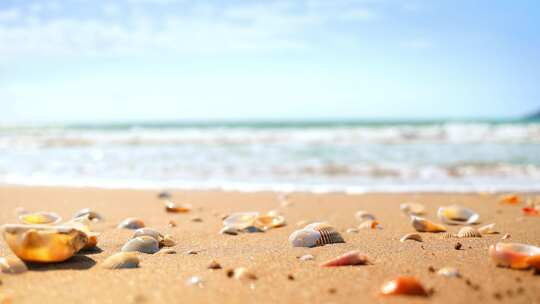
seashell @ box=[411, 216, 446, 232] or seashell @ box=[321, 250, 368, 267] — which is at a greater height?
seashell @ box=[321, 250, 368, 267]

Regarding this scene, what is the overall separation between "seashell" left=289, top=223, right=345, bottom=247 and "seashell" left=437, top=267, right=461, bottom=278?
80 cm

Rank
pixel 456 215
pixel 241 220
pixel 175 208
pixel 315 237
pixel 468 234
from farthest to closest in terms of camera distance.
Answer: pixel 175 208 → pixel 456 215 → pixel 241 220 → pixel 468 234 → pixel 315 237

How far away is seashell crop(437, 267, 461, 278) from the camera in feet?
6.69

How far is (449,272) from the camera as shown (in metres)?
2.05

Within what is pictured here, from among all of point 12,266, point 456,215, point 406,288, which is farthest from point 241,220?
point 406,288


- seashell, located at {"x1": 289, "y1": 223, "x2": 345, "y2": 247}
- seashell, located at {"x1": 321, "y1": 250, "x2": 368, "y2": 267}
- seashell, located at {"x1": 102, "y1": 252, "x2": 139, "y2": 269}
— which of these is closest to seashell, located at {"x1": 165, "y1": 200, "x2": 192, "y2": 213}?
seashell, located at {"x1": 289, "y1": 223, "x2": 345, "y2": 247}

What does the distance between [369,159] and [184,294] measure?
29.2ft

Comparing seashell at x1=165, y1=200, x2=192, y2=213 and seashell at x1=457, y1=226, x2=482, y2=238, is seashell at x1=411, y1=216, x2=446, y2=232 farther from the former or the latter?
seashell at x1=165, y1=200, x2=192, y2=213

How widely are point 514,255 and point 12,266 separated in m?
2.09

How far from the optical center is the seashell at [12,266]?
7.07 ft

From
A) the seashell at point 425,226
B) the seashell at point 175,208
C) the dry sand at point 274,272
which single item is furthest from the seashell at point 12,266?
the seashell at point 175,208

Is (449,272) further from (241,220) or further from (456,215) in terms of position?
(456,215)

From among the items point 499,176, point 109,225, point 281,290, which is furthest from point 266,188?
point 281,290

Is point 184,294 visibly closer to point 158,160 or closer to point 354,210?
point 354,210
